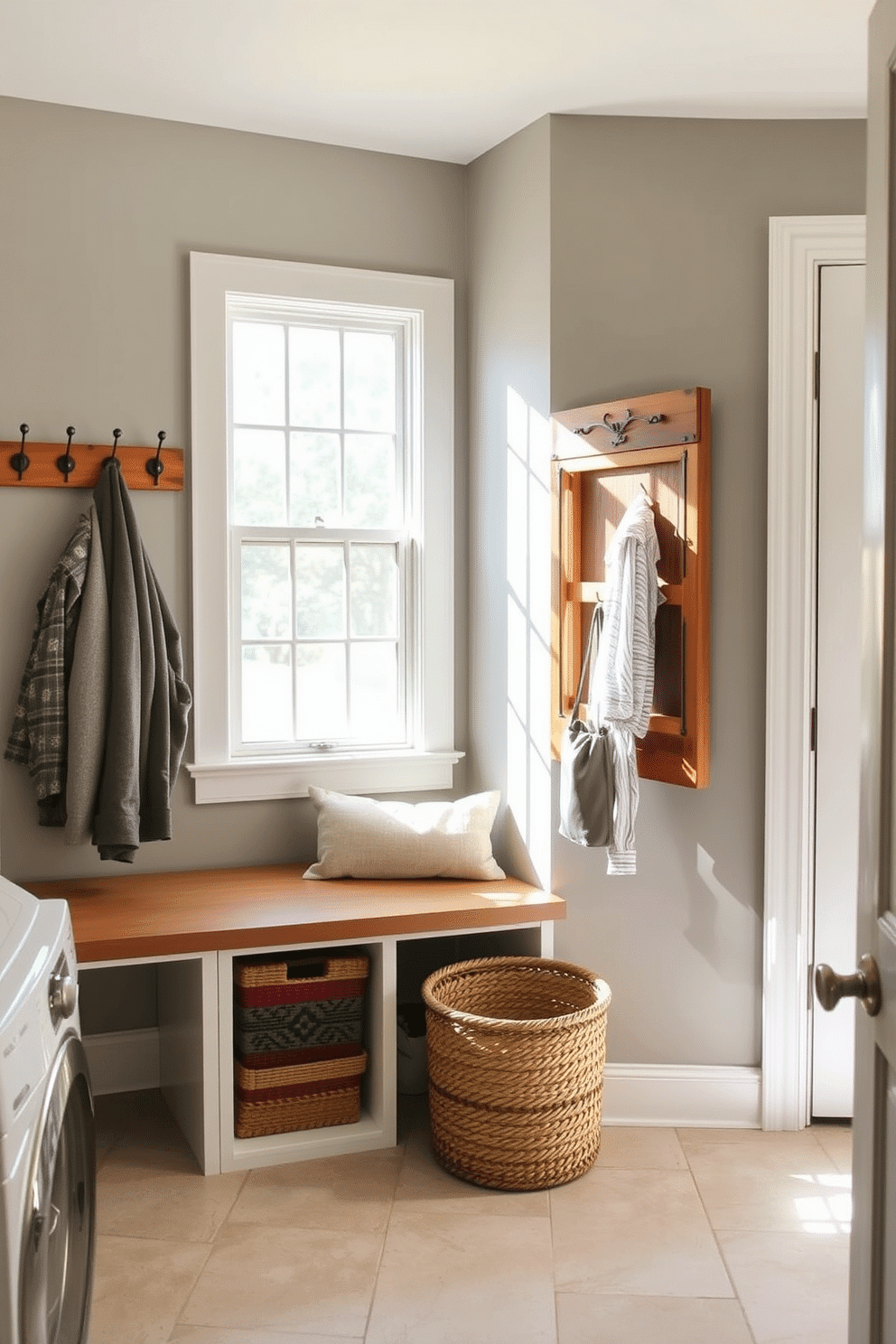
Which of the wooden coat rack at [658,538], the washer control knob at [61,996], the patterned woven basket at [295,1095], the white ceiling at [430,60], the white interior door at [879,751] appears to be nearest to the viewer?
the white interior door at [879,751]

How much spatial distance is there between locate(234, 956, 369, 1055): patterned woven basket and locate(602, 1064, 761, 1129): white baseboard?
71 centimetres

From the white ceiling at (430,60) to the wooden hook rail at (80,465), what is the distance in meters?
0.91

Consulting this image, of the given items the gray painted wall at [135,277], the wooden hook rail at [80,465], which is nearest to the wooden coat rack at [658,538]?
the gray painted wall at [135,277]

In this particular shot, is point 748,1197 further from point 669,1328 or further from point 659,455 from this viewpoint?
point 659,455

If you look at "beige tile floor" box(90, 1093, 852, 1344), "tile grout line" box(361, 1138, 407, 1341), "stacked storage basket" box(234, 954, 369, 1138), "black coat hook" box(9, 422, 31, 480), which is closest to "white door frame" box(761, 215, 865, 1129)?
"beige tile floor" box(90, 1093, 852, 1344)

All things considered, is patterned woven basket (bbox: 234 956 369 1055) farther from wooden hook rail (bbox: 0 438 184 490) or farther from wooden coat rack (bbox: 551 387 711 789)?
wooden hook rail (bbox: 0 438 184 490)

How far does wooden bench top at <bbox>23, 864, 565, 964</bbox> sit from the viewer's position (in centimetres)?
293

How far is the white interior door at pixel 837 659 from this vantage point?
3180 mm

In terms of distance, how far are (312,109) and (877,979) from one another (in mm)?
2778

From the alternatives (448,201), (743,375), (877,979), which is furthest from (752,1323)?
(448,201)

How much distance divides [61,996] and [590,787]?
157 centimetres

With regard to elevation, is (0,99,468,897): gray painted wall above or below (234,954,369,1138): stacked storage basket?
above

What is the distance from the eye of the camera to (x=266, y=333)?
11.8 ft

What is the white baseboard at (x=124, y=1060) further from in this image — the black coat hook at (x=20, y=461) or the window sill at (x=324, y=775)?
the black coat hook at (x=20, y=461)
